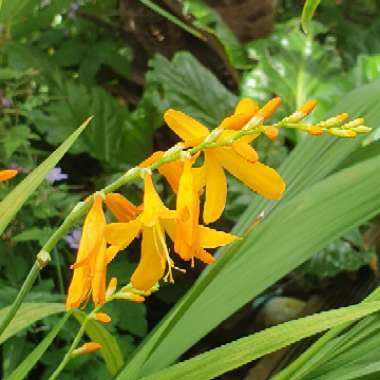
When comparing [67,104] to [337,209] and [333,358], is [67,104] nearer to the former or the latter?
[337,209]

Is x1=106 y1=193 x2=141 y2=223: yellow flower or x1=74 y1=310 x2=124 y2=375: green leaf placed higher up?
x1=106 y1=193 x2=141 y2=223: yellow flower

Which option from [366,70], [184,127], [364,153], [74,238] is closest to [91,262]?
[184,127]

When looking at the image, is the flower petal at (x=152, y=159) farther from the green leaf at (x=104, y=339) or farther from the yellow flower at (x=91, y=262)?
the green leaf at (x=104, y=339)

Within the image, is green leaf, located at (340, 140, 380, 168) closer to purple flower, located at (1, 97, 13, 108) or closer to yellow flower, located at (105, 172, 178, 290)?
yellow flower, located at (105, 172, 178, 290)

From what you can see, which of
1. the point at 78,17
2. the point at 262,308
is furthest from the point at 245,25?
the point at 262,308

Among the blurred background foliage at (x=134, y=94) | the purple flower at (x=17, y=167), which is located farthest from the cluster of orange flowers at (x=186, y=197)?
the purple flower at (x=17, y=167)

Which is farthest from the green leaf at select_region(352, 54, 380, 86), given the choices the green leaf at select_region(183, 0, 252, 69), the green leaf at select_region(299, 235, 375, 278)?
the green leaf at select_region(299, 235, 375, 278)
